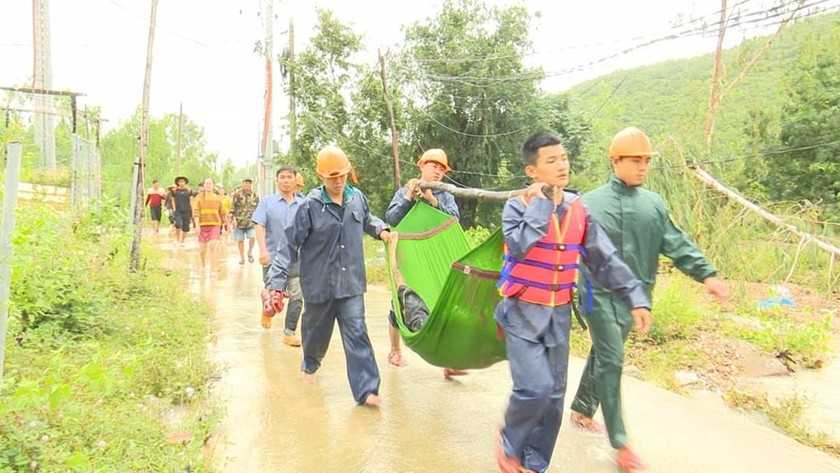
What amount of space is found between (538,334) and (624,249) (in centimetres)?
71

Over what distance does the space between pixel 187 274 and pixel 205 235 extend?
667mm

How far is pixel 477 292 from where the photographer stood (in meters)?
3.27

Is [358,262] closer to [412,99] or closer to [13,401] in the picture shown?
[13,401]

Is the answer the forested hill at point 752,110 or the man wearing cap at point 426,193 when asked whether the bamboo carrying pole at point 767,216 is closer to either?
the forested hill at point 752,110

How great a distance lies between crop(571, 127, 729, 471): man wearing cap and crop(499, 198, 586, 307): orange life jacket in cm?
39

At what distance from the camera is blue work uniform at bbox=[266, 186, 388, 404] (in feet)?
12.3

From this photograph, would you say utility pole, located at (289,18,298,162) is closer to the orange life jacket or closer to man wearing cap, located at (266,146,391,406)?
man wearing cap, located at (266,146,391,406)

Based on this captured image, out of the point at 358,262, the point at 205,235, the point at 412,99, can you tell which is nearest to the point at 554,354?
the point at 358,262

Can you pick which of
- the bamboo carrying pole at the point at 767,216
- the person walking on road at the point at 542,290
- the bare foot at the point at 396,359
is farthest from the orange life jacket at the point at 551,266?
the bamboo carrying pole at the point at 767,216

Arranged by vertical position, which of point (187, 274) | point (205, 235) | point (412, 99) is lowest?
point (187, 274)

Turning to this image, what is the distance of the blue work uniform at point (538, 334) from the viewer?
257 cm

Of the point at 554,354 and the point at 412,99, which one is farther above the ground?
the point at 412,99

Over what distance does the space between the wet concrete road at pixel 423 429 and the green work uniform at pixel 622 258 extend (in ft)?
1.26

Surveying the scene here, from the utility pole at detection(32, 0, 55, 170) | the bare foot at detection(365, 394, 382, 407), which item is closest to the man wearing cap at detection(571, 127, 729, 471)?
the bare foot at detection(365, 394, 382, 407)
